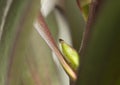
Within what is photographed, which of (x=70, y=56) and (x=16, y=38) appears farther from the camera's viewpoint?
(x=70, y=56)

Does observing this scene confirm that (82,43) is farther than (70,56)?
No

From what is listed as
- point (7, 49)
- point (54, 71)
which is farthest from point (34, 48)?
point (7, 49)

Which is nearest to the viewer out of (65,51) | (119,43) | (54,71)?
(119,43)

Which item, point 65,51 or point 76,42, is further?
point 76,42

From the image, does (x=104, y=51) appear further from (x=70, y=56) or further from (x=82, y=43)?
(x=70, y=56)

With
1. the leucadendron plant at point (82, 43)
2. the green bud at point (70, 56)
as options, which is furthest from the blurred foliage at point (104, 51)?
the green bud at point (70, 56)

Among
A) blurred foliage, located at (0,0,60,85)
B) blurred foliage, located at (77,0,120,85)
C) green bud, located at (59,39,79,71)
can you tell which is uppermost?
blurred foliage, located at (0,0,60,85)

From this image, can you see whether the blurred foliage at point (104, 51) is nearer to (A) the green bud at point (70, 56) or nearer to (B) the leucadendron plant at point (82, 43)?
(B) the leucadendron plant at point (82, 43)

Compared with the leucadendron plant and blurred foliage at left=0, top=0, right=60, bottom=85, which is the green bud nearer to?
the leucadendron plant

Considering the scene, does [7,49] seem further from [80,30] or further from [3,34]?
[80,30]

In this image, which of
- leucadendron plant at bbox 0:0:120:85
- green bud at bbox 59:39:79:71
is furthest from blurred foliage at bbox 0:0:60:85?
green bud at bbox 59:39:79:71

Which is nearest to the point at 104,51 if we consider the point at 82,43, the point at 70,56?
the point at 82,43
